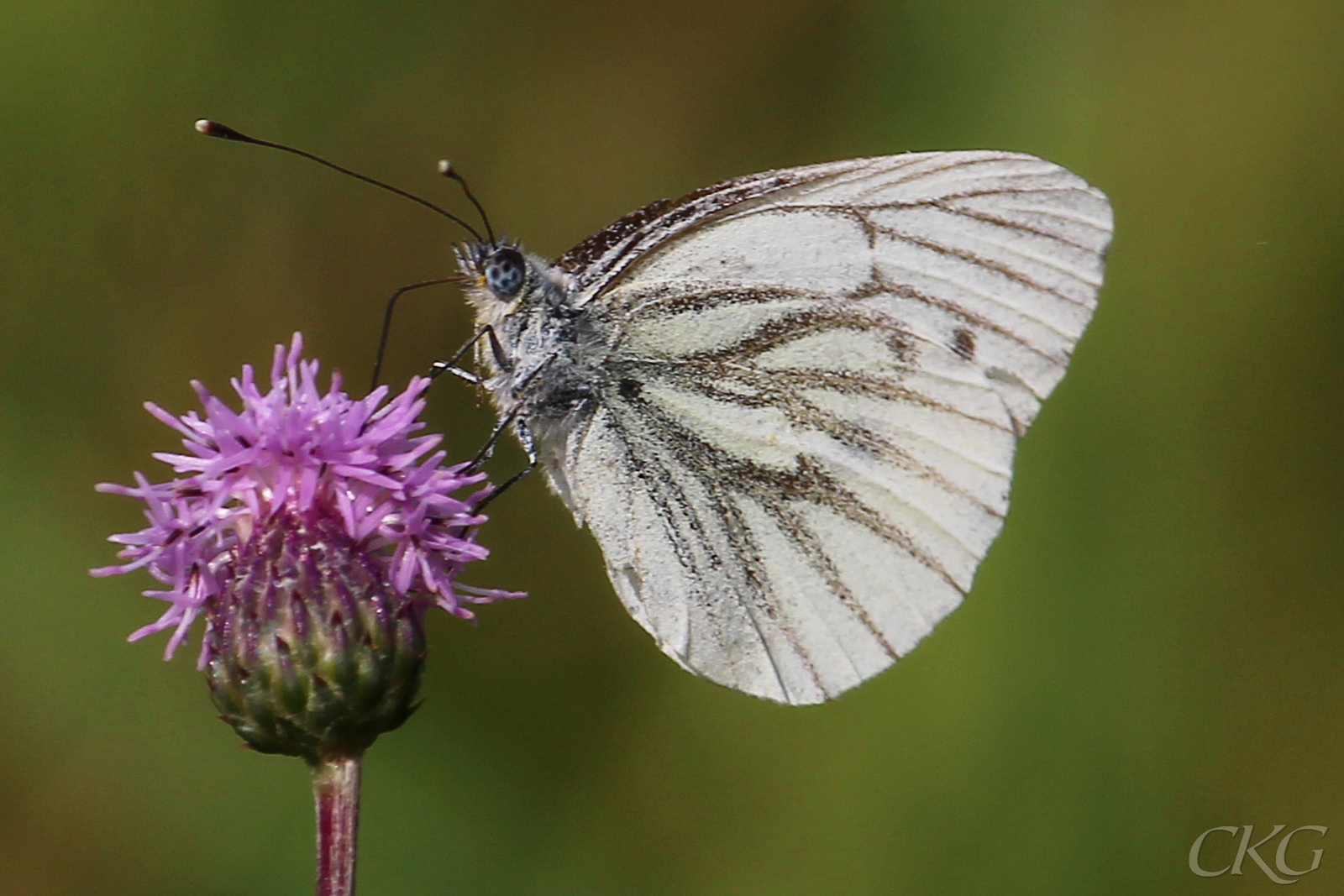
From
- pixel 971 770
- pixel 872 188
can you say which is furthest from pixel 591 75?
pixel 971 770

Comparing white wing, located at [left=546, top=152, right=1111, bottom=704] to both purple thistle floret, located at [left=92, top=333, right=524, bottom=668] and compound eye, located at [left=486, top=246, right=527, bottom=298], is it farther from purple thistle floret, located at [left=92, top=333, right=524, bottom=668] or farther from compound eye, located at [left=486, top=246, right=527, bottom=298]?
purple thistle floret, located at [left=92, top=333, right=524, bottom=668]

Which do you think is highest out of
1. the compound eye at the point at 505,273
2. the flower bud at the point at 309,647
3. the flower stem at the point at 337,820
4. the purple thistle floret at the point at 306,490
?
the compound eye at the point at 505,273

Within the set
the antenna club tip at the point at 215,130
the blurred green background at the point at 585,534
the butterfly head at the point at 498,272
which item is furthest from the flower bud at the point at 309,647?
the blurred green background at the point at 585,534

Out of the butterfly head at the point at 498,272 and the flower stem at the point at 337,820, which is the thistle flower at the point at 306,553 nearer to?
the flower stem at the point at 337,820

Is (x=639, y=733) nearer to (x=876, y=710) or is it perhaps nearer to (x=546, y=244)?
(x=876, y=710)

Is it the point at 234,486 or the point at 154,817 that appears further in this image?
the point at 154,817

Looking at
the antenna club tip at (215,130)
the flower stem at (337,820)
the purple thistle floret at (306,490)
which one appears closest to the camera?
the flower stem at (337,820)

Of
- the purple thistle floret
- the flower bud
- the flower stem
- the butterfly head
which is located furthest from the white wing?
the flower stem
